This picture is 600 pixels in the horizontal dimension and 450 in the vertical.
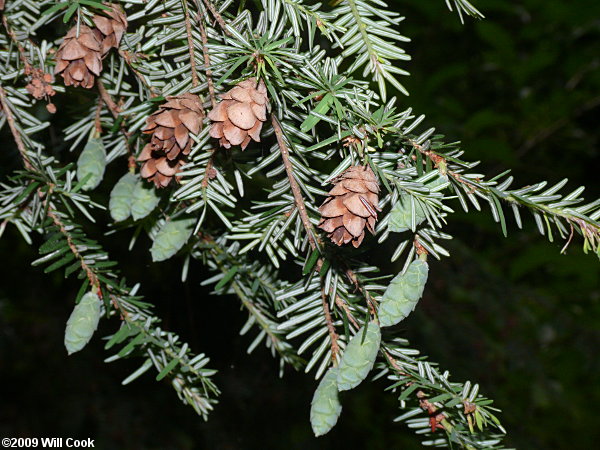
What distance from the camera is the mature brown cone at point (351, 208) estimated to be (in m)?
0.30

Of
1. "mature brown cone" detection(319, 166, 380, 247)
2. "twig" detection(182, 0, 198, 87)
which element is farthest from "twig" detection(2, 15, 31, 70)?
"mature brown cone" detection(319, 166, 380, 247)

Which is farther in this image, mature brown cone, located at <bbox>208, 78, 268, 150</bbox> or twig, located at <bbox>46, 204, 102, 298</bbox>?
twig, located at <bbox>46, 204, 102, 298</bbox>

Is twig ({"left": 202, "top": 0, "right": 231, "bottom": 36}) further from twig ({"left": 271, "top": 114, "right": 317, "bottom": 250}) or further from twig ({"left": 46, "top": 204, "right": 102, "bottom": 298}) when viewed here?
twig ({"left": 46, "top": 204, "right": 102, "bottom": 298})

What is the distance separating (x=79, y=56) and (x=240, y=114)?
127mm

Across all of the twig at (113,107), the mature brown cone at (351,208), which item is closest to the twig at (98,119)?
the twig at (113,107)

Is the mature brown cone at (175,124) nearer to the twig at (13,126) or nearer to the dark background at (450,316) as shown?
the twig at (13,126)

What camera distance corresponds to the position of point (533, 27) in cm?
194

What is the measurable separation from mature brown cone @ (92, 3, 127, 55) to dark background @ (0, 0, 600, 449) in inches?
11.4

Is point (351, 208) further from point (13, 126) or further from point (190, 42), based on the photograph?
point (13, 126)

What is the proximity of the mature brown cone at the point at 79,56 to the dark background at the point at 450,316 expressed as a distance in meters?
0.30

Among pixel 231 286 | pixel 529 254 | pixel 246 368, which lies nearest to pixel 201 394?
pixel 231 286

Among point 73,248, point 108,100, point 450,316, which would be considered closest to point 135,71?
point 108,100

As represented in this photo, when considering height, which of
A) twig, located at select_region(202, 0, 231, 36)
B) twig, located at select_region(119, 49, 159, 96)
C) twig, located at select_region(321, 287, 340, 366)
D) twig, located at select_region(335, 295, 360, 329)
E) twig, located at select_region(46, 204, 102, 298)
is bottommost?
twig, located at select_region(46, 204, 102, 298)

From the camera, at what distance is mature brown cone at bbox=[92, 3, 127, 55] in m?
0.37
